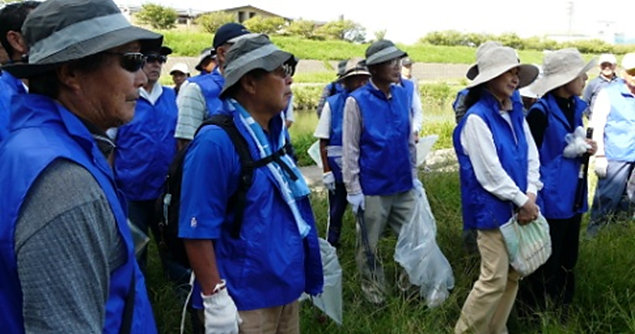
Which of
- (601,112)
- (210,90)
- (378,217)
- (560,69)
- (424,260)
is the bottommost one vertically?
(424,260)

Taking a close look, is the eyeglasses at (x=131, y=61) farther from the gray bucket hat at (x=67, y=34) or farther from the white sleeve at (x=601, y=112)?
the white sleeve at (x=601, y=112)

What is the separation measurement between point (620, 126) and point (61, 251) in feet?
18.3

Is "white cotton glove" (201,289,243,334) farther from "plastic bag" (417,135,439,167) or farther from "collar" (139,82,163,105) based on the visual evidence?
"plastic bag" (417,135,439,167)

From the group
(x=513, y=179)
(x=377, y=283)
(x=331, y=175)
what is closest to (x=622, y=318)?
(x=513, y=179)

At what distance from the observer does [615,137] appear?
17.9ft

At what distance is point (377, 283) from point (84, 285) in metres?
2.91

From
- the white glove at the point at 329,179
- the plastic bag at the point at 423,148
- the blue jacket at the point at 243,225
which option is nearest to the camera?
the blue jacket at the point at 243,225

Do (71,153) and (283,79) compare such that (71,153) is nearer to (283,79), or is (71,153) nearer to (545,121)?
(283,79)

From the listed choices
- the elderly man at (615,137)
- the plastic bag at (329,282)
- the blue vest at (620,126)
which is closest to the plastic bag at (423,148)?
the elderly man at (615,137)

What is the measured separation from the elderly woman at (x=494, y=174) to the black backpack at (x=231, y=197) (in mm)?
1293

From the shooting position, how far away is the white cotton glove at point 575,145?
3.46 m

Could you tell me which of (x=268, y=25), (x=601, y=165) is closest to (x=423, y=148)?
(x=601, y=165)

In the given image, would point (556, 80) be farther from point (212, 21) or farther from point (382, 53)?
point (212, 21)

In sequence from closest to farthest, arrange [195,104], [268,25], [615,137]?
1. [195,104]
2. [615,137]
3. [268,25]
